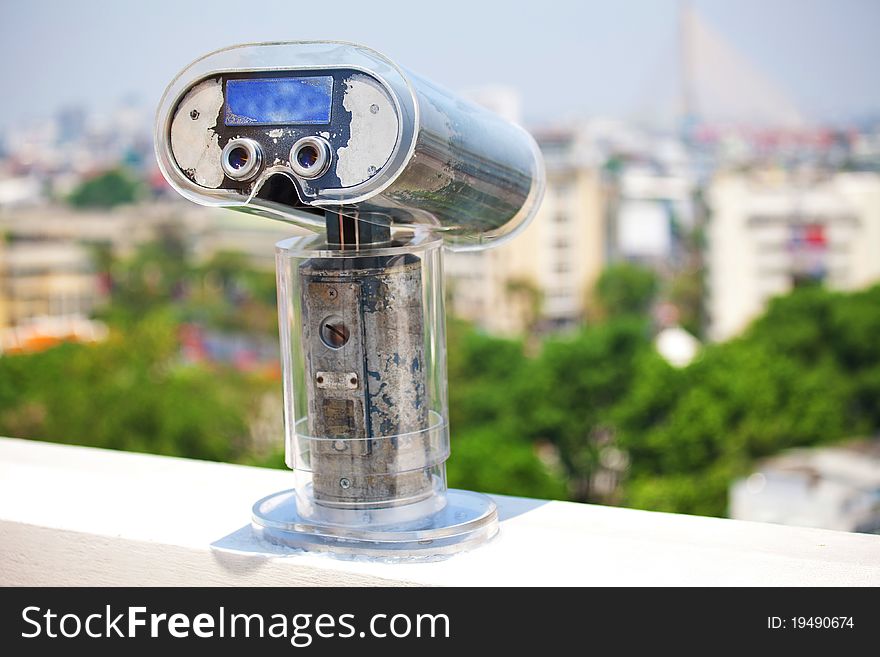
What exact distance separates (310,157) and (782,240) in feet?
158

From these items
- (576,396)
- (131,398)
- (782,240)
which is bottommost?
(576,396)

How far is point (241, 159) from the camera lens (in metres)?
1.32

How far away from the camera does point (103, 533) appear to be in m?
1.54

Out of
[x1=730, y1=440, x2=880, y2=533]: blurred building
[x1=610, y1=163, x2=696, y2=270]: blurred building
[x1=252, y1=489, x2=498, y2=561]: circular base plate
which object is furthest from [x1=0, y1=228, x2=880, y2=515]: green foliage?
[x1=610, y1=163, x2=696, y2=270]: blurred building

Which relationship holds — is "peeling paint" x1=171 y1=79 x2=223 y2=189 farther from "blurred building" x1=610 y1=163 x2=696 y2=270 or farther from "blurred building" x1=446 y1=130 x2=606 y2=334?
"blurred building" x1=610 y1=163 x2=696 y2=270

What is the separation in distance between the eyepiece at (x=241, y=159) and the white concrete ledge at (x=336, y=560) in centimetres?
47

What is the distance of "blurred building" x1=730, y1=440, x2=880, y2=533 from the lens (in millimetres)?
22438

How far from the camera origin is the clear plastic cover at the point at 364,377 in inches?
54.6

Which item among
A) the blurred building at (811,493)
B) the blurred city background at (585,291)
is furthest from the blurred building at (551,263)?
the blurred building at (811,493)

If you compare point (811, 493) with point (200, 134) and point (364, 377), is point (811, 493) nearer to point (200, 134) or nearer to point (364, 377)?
point (364, 377)

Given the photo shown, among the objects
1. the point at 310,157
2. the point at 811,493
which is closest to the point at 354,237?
the point at 310,157

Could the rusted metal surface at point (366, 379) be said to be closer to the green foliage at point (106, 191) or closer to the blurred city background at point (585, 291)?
the blurred city background at point (585, 291)

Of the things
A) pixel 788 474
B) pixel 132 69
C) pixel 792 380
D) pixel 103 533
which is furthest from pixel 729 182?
pixel 103 533
